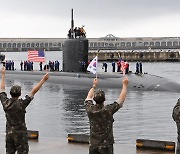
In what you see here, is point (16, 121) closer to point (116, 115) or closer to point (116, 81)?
point (116, 115)

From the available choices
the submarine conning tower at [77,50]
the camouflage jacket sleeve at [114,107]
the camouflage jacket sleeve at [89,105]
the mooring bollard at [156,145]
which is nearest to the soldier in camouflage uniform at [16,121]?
the camouflage jacket sleeve at [89,105]

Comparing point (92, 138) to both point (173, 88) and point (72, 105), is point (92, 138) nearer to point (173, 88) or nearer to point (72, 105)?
point (72, 105)

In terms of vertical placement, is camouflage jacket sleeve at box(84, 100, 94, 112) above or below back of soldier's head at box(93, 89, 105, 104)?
below

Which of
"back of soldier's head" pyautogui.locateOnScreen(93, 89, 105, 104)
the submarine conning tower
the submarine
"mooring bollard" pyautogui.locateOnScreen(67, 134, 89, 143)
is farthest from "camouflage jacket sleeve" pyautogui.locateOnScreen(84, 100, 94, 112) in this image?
the submarine conning tower

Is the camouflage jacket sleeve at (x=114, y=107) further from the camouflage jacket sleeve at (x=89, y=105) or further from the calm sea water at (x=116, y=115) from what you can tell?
the calm sea water at (x=116, y=115)

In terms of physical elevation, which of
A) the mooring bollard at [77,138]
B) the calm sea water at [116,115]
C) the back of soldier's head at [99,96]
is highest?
the back of soldier's head at [99,96]

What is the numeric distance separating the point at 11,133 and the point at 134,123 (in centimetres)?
1068

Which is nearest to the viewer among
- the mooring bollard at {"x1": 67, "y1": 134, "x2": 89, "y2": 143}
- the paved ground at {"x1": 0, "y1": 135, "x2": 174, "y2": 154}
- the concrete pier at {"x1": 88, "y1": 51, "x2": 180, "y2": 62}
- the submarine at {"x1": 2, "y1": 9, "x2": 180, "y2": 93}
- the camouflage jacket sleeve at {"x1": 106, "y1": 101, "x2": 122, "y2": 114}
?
the camouflage jacket sleeve at {"x1": 106, "y1": 101, "x2": 122, "y2": 114}

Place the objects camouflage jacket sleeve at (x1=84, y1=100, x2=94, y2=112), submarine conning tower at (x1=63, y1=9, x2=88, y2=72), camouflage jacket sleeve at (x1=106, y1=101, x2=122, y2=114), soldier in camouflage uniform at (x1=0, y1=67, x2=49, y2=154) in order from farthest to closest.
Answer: submarine conning tower at (x1=63, y1=9, x2=88, y2=72)
soldier in camouflage uniform at (x1=0, y1=67, x2=49, y2=154)
camouflage jacket sleeve at (x1=84, y1=100, x2=94, y2=112)
camouflage jacket sleeve at (x1=106, y1=101, x2=122, y2=114)

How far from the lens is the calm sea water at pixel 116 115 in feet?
50.3

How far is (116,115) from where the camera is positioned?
63.9ft

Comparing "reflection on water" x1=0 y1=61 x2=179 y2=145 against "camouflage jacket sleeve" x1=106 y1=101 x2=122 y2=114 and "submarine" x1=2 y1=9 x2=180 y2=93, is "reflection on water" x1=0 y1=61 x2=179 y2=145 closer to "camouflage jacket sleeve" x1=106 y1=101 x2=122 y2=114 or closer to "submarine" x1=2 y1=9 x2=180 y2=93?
"submarine" x1=2 y1=9 x2=180 y2=93

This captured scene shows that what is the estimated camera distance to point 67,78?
3164cm

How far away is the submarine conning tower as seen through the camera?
30.7 m
